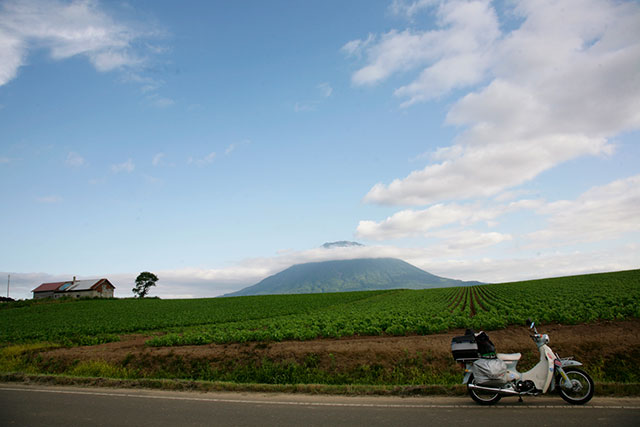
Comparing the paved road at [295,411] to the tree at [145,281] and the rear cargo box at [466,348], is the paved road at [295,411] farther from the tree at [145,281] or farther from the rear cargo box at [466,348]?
the tree at [145,281]

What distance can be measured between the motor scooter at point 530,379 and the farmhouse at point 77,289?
111 metres

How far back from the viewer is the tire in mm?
7973

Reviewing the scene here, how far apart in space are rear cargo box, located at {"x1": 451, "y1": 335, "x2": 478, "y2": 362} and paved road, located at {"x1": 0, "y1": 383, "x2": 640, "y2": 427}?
1035 mm

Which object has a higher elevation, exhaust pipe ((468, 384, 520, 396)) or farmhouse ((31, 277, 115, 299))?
farmhouse ((31, 277, 115, 299))

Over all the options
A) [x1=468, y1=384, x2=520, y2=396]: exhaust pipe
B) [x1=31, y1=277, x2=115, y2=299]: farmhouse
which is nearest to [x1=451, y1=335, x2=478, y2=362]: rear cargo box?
[x1=468, y1=384, x2=520, y2=396]: exhaust pipe

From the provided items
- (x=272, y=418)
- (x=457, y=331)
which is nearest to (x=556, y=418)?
(x=272, y=418)

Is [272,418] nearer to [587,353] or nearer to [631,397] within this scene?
[631,397]

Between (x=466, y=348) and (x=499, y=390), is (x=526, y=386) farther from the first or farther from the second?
(x=466, y=348)

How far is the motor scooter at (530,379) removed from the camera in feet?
26.5

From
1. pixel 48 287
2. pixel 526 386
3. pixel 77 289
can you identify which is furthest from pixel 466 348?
pixel 48 287

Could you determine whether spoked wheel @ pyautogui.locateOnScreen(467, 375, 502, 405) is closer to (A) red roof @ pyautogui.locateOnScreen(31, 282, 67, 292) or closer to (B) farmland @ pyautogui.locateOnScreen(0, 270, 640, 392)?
(B) farmland @ pyautogui.locateOnScreen(0, 270, 640, 392)

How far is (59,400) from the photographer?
1018cm

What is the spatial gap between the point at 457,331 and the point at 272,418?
13.6m

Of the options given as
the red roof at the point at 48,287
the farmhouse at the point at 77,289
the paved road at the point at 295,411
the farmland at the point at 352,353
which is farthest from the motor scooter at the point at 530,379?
the red roof at the point at 48,287
